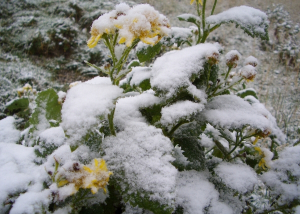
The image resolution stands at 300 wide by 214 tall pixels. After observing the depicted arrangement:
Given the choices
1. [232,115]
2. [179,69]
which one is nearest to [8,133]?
[179,69]

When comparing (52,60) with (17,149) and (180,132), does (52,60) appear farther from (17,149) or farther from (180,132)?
(180,132)

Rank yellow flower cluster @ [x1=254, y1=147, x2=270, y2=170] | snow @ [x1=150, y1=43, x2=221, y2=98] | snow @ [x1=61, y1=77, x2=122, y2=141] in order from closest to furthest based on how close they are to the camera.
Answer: snow @ [x1=61, y1=77, x2=122, y2=141] → snow @ [x1=150, y1=43, x2=221, y2=98] → yellow flower cluster @ [x1=254, y1=147, x2=270, y2=170]

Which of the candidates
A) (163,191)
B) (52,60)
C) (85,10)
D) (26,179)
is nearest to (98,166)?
(163,191)

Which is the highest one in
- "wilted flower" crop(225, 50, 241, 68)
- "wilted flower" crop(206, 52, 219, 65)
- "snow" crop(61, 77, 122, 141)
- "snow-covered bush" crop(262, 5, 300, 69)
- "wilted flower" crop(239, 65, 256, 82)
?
"wilted flower" crop(206, 52, 219, 65)

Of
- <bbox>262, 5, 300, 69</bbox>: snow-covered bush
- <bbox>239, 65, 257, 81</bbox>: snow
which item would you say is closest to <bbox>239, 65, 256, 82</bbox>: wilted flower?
<bbox>239, 65, 257, 81</bbox>: snow

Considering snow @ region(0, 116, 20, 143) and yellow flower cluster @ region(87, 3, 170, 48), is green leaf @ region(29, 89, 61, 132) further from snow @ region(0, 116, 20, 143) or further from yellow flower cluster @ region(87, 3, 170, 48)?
yellow flower cluster @ region(87, 3, 170, 48)

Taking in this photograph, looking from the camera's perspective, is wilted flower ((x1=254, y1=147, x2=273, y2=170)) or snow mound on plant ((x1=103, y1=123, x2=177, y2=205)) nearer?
snow mound on plant ((x1=103, y1=123, x2=177, y2=205))
